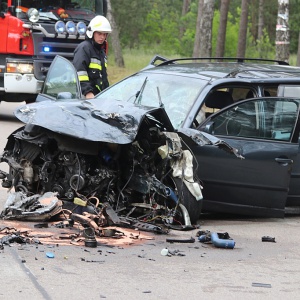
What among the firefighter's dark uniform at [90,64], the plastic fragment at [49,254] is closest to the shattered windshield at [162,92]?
the firefighter's dark uniform at [90,64]

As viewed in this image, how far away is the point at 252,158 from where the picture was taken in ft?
27.2

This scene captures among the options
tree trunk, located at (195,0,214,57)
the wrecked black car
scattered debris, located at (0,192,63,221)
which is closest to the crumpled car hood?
the wrecked black car

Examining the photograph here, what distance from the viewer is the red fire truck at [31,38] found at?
16922 millimetres

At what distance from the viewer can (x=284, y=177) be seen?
836cm

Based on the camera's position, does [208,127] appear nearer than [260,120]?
Yes

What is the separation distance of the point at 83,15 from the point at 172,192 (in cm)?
1021

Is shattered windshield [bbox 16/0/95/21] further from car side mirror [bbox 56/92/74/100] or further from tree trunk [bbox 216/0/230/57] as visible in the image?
tree trunk [bbox 216/0/230/57]

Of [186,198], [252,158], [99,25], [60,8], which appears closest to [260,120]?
[252,158]

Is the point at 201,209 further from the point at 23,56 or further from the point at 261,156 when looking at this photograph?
the point at 23,56

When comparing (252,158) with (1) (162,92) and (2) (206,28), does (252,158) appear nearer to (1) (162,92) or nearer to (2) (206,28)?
(1) (162,92)

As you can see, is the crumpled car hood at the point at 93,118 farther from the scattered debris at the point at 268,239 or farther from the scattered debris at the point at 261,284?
the scattered debris at the point at 261,284

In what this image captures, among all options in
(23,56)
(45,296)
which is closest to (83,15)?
(23,56)

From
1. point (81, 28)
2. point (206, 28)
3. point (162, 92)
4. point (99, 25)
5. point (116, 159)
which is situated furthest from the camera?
point (206, 28)

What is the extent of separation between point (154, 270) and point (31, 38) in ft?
37.1
